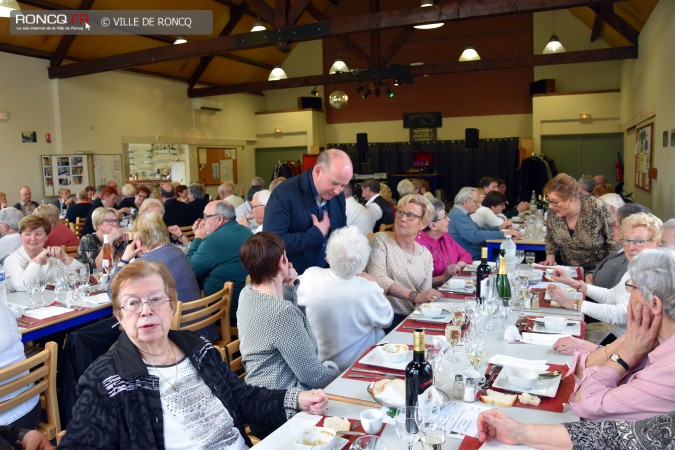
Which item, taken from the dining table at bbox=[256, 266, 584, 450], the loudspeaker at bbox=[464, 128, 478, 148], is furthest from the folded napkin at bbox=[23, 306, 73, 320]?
the loudspeaker at bbox=[464, 128, 478, 148]

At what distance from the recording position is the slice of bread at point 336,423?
6.29 ft

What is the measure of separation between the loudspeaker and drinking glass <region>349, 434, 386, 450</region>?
1400 centimetres

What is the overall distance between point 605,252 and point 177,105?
1232 cm

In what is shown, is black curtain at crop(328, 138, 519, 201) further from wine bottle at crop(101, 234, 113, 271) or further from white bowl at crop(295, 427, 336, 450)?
white bowl at crop(295, 427, 336, 450)

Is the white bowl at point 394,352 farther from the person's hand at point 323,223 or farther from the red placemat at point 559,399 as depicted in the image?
the person's hand at point 323,223

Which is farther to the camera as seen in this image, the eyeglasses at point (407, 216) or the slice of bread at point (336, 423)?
the eyeglasses at point (407, 216)

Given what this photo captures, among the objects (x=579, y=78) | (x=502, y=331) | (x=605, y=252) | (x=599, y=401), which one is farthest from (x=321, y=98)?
(x=599, y=401)

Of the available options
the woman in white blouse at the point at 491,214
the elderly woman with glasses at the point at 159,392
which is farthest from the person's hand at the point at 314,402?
the woman in white blouse at the point at 491,214

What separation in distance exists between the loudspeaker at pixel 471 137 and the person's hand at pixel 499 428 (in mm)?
13785

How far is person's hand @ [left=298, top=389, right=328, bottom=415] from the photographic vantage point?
206 centimetres

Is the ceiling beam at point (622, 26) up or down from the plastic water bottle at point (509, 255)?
A: up

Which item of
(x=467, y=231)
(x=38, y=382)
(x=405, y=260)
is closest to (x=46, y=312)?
(x=38, y=382)

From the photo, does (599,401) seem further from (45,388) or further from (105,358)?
(45,388)

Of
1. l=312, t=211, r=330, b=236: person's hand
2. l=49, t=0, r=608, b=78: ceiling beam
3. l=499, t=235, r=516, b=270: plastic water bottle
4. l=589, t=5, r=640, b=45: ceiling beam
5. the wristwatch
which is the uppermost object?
l=589, t=5, r=640, b=45: ceiling beam
